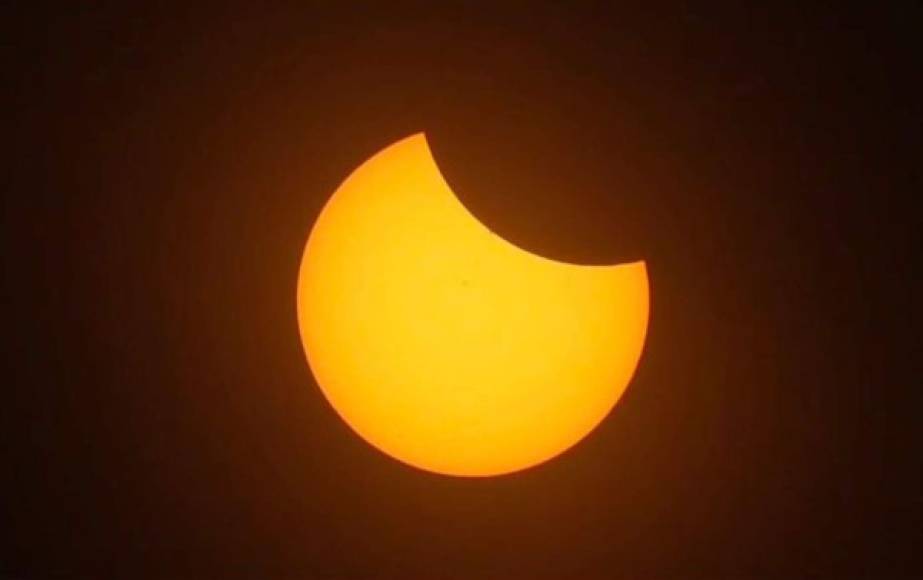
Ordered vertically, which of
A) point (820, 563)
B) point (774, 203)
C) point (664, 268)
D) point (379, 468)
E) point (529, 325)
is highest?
point (774, 203)

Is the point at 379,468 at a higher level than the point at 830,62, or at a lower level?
lower

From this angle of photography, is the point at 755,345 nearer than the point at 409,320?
No

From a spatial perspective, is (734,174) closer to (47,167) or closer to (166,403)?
(166,403)

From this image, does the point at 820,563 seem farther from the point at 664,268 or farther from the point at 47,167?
the point at 47,167

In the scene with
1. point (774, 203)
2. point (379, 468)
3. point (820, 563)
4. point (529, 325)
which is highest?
point (774, 203)

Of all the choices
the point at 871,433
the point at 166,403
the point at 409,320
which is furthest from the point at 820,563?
the point at 166,403

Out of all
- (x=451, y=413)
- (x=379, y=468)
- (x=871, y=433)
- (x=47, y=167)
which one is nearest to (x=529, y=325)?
(x=451, y=413)
